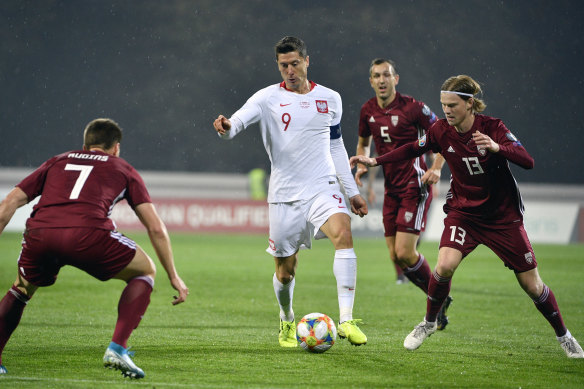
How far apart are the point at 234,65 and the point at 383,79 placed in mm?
26595

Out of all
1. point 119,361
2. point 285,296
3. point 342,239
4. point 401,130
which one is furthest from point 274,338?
point 401,130

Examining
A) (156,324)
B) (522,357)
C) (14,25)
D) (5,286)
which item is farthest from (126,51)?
(522,357)

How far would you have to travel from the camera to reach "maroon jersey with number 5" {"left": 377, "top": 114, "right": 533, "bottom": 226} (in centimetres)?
579

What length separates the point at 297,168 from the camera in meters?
6.30

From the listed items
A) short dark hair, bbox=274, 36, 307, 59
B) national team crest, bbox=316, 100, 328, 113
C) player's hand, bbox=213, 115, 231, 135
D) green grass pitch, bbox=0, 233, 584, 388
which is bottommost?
green grass pitch, bbox=0, 233, 584, 388

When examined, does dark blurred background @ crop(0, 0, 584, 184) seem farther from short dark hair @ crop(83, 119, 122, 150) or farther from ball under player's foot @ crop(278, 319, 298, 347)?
short dark hair @ crop(83, 119, 122, 150)

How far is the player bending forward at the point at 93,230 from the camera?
181 inches

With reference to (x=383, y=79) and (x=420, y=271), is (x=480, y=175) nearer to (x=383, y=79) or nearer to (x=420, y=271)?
(x=420, y=271)

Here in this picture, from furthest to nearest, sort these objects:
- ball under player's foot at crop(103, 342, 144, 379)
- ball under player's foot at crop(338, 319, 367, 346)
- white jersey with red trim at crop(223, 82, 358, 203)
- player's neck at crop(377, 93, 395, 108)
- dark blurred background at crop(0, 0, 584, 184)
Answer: dark blurred background at crop(0, 0, 584, 184) → player's neck at crop(377, 93, 395, 108) → white jersey with red trim at crop(223, 82, 358, 203) → ball under player's foot at crop(338, 319, 367, 346) → ball under player's foot at crop(103, 342, 144, 379)

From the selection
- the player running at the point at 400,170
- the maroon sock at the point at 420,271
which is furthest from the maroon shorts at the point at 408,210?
the maroon sock at the point at 420,271

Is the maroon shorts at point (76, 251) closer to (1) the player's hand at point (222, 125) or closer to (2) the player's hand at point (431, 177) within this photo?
(1) the player's hand at point (222, 125)

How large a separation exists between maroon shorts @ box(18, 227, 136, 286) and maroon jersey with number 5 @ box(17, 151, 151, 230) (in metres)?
0.05

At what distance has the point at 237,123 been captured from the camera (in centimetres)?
590

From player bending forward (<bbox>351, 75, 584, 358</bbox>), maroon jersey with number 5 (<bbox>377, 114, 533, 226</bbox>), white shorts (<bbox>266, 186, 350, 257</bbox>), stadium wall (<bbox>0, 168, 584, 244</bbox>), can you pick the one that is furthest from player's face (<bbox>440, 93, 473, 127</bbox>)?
stadium wall (<bbox>0, 168, 584, 244</bbox>)
